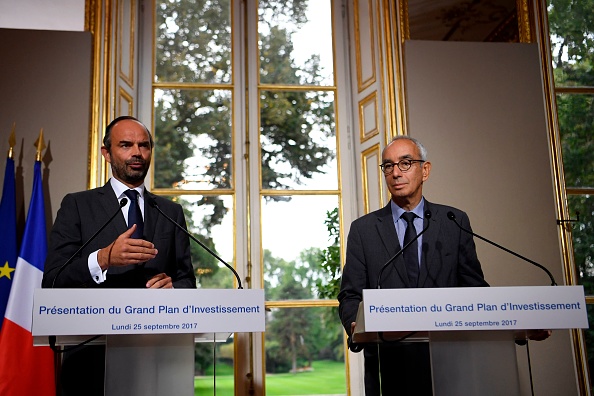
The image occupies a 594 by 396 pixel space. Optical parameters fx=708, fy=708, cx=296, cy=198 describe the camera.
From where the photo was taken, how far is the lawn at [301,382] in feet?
14.0

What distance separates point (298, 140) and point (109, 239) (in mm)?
2377

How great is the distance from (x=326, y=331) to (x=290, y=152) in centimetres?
A: 121

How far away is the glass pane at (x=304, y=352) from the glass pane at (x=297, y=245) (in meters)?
0.15

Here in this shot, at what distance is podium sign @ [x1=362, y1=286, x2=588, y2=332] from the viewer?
206 centimetres

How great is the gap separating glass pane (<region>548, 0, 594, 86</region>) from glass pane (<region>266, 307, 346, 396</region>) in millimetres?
2233

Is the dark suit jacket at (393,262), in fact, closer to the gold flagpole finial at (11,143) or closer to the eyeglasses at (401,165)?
the eyeglasses at (401,165)

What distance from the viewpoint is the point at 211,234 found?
14.9 ft

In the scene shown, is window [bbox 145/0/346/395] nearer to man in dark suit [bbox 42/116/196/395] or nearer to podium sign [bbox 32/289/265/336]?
man in dark suit [bbox 42/116/196/395]

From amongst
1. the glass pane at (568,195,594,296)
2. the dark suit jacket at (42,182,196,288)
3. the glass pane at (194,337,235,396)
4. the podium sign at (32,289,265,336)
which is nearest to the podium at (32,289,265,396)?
the podium sign at (32,289,265,336)

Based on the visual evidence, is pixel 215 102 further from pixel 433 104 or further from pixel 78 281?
pixel 78 281

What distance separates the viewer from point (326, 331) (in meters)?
4.48

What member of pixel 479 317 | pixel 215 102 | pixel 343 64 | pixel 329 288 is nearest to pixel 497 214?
pixel 329 288

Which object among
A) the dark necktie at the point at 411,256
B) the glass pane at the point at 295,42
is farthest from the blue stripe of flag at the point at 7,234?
the dark necktie at the point at 411,256

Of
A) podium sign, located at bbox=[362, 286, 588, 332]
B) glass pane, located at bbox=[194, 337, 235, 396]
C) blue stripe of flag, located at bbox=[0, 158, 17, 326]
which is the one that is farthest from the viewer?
glass pane, located at bbox=[194, 337, 235, 396]
